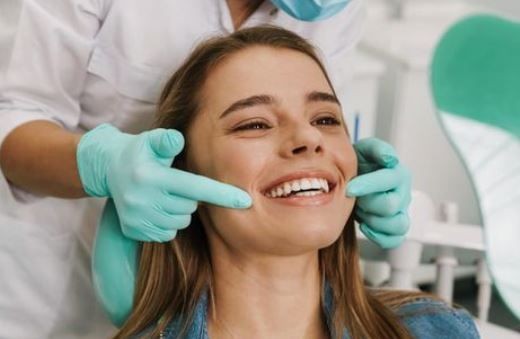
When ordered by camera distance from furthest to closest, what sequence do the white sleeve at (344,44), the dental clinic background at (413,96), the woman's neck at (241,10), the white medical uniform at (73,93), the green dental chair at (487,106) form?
the dental clinic background at (413,96), the green dental chair at (487,106), the white sleeve at (344,44), the woman's neck at (241,10), the white medical uniform at (73,93)

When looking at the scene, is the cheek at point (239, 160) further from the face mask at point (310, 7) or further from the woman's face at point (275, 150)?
the face mask at point (310, 7)

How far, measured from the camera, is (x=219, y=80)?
125 centimetres

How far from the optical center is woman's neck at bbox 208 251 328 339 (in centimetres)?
126

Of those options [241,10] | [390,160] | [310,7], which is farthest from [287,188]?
[241,10]

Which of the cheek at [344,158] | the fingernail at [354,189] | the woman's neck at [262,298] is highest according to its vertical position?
the cheek at [344,158]

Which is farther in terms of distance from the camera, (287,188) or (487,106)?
(487,106)

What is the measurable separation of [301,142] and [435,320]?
45 centimetres

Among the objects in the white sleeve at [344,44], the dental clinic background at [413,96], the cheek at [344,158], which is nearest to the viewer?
the cheek at [344,158]

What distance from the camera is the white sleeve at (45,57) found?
1.30 metres

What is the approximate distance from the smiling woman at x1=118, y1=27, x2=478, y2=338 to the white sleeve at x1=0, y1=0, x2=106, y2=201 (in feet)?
0.56

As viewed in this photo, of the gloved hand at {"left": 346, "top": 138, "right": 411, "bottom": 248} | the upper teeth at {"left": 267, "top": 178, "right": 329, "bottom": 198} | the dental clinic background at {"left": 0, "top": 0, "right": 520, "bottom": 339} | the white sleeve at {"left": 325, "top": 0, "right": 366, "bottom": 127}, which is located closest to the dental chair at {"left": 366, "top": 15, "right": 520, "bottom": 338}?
the white sleeve at {"left": 325, "top": 0, "right": 366, "bottom": 127}

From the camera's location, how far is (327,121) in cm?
126

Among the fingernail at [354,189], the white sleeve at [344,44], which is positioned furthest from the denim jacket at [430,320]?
the white sleeve at [344,44]

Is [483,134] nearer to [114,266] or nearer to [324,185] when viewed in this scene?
[324,185]
